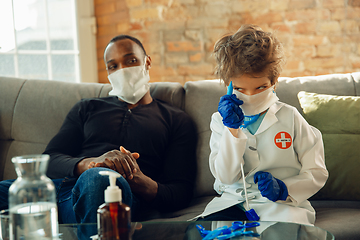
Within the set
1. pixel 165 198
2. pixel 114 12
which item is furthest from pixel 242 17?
pixel 165 198

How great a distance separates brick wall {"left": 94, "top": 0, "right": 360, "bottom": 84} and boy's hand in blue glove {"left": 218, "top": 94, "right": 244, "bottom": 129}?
1.48 meters

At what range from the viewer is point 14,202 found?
667 millimetres

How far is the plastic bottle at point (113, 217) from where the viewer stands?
0.65 meters

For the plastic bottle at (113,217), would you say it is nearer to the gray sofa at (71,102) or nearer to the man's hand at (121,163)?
the man's hand at (121,163)

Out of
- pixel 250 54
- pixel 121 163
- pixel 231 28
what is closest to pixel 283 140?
pixel 250 54

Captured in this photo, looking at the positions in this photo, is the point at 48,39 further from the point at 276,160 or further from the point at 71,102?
the point at 276,160

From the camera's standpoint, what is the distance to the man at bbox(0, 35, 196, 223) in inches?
52.9

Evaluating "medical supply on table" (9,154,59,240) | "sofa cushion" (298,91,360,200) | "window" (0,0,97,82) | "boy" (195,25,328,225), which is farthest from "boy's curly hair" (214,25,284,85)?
"window" (0,0,97,82)

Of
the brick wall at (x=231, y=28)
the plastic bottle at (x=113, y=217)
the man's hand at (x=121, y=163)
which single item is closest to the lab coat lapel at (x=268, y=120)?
the man's hand at (x=121, y=163)

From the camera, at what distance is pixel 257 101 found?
1.19 meters

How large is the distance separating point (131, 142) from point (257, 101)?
65 cm

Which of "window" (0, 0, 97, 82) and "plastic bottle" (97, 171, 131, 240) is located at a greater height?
"window" (0, 0, 97, 82)

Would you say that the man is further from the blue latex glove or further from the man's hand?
the blue latex glove

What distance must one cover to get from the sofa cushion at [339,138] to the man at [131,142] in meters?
0.60
